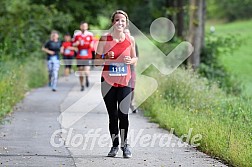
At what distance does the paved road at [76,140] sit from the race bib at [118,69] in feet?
4.15

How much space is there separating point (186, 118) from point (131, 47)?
10.2 ft

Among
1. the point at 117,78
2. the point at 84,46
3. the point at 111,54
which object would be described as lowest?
the point at 84,46

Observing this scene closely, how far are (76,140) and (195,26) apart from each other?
42.8ft

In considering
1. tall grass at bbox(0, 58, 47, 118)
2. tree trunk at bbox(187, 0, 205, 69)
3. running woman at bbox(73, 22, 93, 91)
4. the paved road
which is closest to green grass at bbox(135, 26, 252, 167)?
the paved road

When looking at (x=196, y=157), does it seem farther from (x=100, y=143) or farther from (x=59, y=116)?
(x=59, y=116)

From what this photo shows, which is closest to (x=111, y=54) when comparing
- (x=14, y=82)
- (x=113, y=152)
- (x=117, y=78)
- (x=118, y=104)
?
(x=117, y=78)

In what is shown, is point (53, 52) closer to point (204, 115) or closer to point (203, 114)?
point (203, 114)

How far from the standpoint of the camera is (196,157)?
10.9 m

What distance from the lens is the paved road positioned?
34.3 ft

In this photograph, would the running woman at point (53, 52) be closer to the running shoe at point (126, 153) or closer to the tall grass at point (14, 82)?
the tall grass at point (14, 82)

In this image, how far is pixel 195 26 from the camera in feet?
81.5

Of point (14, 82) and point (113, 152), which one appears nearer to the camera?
point (113, 152)

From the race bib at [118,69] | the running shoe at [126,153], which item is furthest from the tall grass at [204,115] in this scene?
the race bib at [118,69]

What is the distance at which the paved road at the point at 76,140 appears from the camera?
34.3 ft
